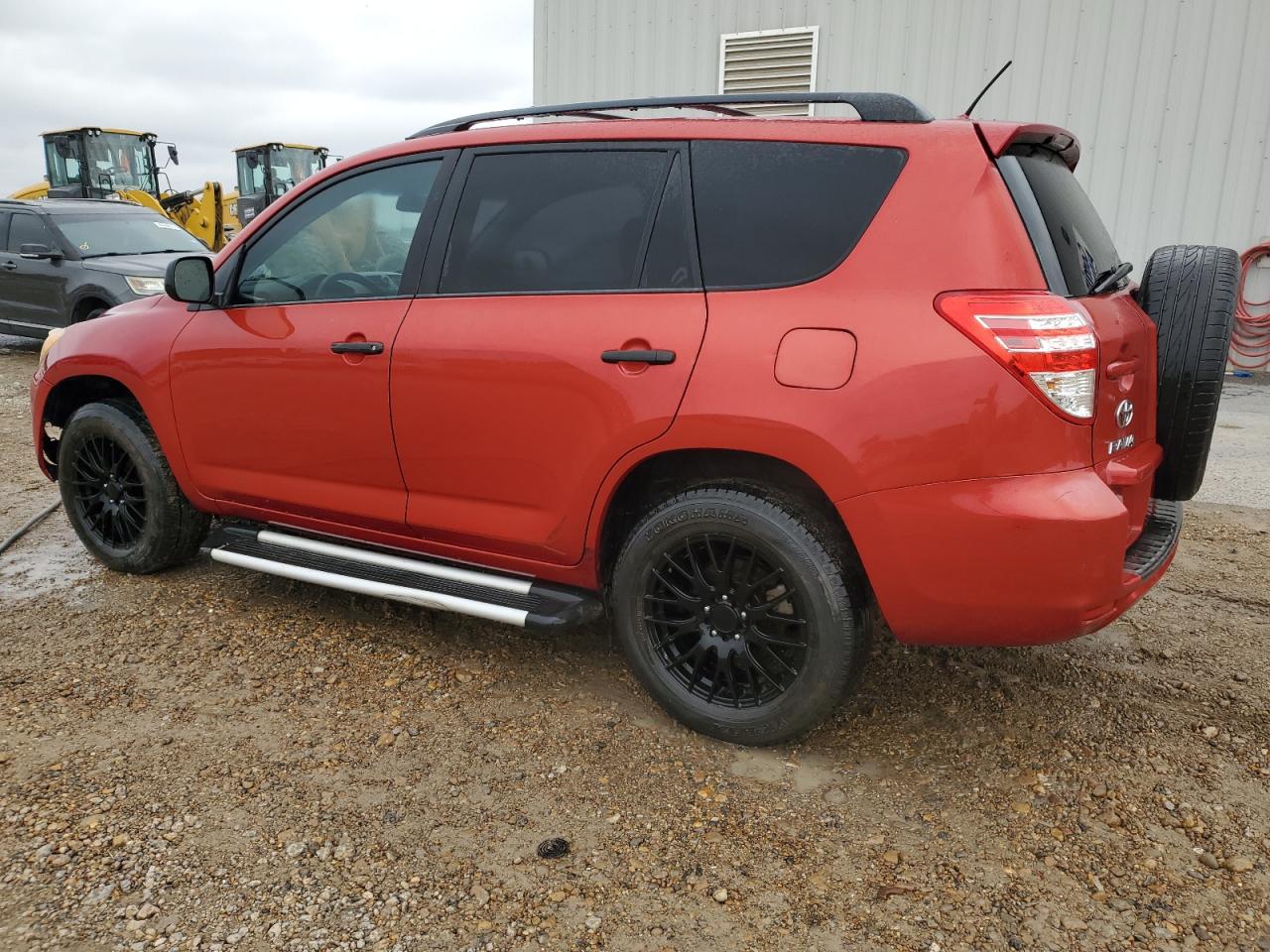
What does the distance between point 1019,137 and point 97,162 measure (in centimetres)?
2020

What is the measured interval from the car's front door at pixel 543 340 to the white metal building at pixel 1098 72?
26.1ft

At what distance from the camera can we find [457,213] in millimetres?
3152

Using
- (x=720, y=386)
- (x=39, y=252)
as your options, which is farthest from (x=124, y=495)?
(x=39, y=252)

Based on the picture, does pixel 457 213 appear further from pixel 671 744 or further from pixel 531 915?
pixel 531 915

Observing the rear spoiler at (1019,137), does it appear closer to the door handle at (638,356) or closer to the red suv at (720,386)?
the red suv at (720,386)

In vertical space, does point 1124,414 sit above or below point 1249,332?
above

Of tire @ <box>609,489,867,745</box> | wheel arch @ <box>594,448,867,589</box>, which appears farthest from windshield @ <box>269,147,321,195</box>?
tire @ <box>609,489,867,745</box>

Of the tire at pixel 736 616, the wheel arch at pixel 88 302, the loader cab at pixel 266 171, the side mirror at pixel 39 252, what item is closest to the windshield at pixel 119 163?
the loader cab at pixel 266 171

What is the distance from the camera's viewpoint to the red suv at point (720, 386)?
233 centimetres

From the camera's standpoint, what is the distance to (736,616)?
2715 mm

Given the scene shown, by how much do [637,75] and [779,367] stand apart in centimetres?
948

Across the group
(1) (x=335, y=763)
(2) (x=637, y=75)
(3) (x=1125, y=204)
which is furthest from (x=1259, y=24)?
(1) (x=335, y=763)

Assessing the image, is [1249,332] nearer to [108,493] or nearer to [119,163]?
[108,493]

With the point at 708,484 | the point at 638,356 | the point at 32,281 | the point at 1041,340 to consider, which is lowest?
the point at 708,484
